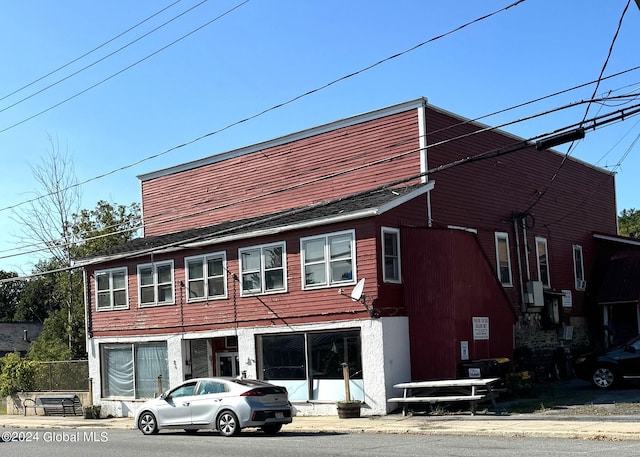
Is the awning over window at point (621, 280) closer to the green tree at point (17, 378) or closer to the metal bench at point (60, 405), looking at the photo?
the metal bench at point (60, 405)

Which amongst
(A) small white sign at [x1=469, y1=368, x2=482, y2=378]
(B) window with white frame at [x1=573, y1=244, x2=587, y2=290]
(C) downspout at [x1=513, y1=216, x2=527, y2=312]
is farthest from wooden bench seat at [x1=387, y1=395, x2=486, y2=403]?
(B) window with white frame at [x1=573, y1=244, x2=587, y2=290]

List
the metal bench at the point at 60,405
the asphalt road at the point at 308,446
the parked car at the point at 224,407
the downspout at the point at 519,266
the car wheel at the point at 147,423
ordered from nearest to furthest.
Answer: the asphalt road at the point at 308,446, the parked car at the point at 224,407, the car wheel at the point at 147,423, the downspout at the point at 519,266, the metal bench at the point at 60,405

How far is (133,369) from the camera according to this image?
29.4m

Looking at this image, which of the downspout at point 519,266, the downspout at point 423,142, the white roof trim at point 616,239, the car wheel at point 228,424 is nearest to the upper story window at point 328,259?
the downspout at point 423,142

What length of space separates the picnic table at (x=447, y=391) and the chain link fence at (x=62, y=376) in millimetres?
16484

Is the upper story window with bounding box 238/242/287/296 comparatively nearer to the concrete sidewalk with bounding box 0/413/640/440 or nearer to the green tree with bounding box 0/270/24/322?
the concrete sidewalk with bounding box 0/413/640/440

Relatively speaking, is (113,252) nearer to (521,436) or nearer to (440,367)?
(440,367)

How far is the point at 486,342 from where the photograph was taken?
23828 mm

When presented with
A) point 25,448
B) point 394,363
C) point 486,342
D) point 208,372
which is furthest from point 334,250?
point 25,448

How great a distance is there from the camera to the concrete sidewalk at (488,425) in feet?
49.3

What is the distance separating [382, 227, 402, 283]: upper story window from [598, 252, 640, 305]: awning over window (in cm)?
1219

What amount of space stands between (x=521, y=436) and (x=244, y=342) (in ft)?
39.4

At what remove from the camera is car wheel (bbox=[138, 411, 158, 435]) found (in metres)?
20.1

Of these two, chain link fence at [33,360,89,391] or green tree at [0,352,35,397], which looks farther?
green tree at [0,352,35,397]
